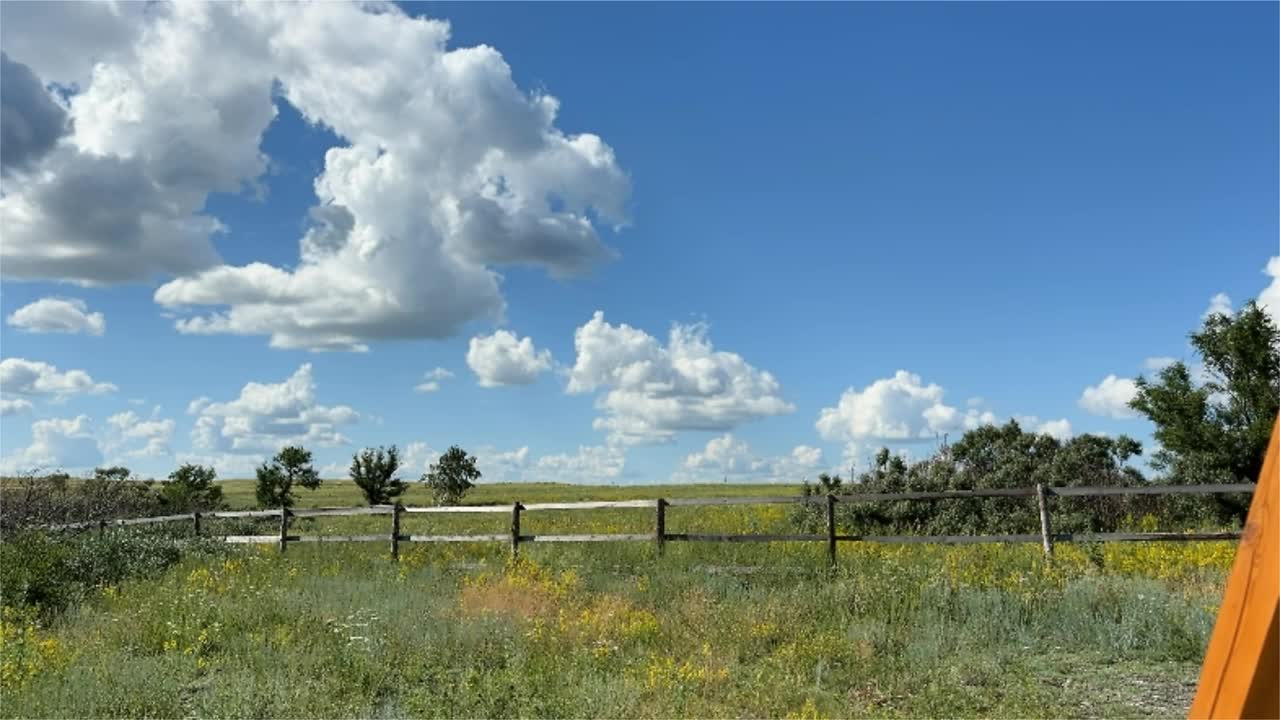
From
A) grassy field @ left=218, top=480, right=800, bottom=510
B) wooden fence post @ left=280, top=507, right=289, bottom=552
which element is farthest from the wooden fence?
grassy field @ left=218, top=480, right=800, bottom=510

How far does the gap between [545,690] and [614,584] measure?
18.2 ft

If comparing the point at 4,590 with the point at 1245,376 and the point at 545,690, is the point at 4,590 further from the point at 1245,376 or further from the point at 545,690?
the point at 1245,376

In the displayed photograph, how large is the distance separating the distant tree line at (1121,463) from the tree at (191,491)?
29905mm

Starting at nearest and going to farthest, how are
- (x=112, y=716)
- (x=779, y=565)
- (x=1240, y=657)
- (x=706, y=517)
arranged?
(x=1240, y=657) → (x=112, y=716) → (x=779, y=565) → (x=706, y=517)

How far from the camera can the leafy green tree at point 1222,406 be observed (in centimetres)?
2795

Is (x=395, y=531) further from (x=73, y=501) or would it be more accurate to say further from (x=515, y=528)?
(x=73, y=501)

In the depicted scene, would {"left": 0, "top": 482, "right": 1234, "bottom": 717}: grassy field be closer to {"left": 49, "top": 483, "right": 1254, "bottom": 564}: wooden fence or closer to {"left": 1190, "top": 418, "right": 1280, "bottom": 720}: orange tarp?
{"left": 49, "top": 483, "right": 1254, "bottom": 564}: wooden fence

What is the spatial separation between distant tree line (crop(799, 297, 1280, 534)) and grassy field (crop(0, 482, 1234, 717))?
7.23 metres

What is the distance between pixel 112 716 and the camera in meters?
8.86

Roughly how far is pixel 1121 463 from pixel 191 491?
4130 cm

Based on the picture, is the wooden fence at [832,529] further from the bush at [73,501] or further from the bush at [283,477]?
the bush at [283,477]

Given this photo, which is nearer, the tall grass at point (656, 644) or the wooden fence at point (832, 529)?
the tall grass at point (656, 644)

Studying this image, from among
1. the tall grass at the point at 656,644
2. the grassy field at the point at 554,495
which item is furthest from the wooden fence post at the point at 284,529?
the grassy field at the point at 554,495

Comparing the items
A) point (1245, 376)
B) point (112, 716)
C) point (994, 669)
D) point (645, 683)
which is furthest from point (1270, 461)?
point (1245, 376)
